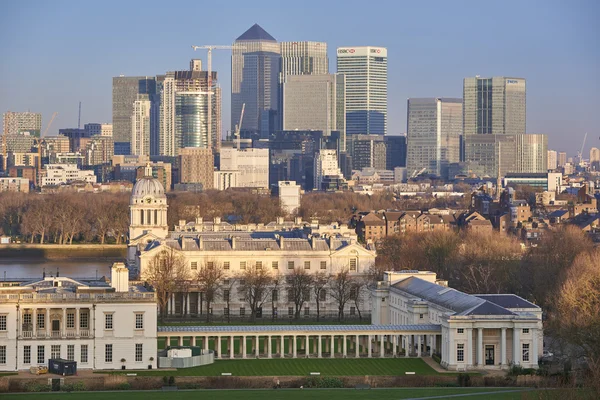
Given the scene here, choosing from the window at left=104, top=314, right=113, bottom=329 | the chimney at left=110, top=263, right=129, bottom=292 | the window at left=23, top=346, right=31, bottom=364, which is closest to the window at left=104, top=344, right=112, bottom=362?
the window at left=104, top=314, right=113, bottom=329

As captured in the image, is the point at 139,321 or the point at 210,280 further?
the point at 210,280

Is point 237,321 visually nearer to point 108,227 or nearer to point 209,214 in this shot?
point 108,227

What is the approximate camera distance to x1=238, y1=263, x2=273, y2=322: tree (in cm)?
Result: 8188

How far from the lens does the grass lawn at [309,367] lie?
190 ft

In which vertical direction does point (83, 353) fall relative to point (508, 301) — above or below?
below

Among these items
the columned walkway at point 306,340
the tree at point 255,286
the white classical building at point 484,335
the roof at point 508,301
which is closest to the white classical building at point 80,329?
the columned walkway at point 306,340

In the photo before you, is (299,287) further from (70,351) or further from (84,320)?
(70,351)

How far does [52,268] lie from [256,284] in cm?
2877

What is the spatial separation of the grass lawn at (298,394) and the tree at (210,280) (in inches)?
1055

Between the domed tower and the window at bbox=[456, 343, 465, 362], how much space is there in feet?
145

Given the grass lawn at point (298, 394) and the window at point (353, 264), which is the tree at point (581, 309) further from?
the window at point (353, 264)

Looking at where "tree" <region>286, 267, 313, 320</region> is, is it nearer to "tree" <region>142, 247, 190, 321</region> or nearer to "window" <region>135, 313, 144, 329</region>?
"tree" <region>142, 247, 190, 321</region>

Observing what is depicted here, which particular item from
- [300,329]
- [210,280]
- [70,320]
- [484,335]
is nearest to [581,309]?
[484,335]

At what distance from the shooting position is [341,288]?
3292 inches
